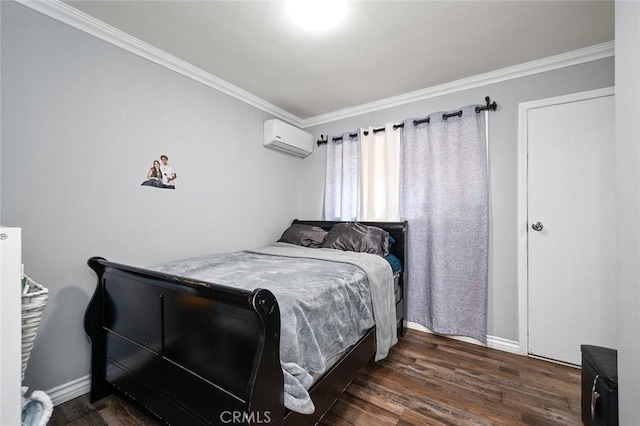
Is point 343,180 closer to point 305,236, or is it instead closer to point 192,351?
point 305,236

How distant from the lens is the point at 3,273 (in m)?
0.80

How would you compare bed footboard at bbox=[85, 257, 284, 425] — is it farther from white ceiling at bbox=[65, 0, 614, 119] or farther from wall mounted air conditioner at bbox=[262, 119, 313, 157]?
wall mounted air conditioner at bbox=[262, 119, 313, 157]

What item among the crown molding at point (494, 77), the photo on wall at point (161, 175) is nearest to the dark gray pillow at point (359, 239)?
the crown molding at point (494, 77)

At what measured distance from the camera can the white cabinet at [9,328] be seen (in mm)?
781

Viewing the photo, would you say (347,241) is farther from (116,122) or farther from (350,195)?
(116,122)

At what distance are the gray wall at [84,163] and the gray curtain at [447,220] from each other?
1.98 metres

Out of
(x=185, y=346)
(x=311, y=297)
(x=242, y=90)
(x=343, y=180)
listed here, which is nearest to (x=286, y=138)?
(x=242, y=90)

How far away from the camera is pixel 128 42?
1.89 metres

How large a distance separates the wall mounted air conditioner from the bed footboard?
6.42 ft

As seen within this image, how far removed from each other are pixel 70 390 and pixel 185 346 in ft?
3.70

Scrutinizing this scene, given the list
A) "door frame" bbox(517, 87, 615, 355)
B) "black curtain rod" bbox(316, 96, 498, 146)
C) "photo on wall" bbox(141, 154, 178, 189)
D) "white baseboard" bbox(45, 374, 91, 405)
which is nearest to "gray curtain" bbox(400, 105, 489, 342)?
"black curtain rod" bbox(316, 96, 498, 146)

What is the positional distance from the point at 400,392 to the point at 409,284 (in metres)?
1.17

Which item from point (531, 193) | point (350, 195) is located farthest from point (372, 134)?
point (531, 193)

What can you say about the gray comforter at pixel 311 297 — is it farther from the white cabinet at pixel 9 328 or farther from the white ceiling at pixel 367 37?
the white ceiling at pixel 367 37
